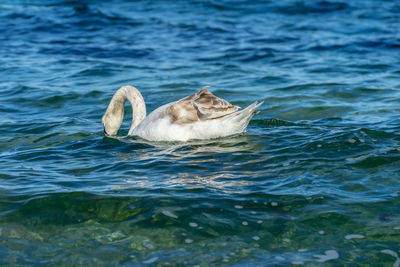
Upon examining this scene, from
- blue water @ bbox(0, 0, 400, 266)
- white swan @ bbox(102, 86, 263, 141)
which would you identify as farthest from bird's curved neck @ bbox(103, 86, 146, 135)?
white swan @ bbox(102, 86, 263, 141)

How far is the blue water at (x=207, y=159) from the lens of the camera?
5363 millimetres

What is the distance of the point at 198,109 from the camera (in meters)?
8.78

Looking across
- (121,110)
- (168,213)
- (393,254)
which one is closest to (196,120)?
(121,110)

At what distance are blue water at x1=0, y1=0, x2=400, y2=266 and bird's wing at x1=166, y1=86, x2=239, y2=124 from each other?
0.40m

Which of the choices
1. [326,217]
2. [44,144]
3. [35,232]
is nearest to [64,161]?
[44,144]

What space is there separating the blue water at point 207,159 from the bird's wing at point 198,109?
0.40 metres

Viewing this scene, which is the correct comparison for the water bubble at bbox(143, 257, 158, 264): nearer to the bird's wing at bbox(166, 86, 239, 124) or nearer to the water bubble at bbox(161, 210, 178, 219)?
the water bubble at bbox(161, 210, 178, 219)

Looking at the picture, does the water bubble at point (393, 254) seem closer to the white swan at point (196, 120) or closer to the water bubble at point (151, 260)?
the water bubble at point (151, 260)

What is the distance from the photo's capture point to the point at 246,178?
684cm

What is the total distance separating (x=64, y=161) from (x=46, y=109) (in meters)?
4.06

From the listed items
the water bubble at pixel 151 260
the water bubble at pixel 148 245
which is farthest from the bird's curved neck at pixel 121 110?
the water bubble at pixel 151 260

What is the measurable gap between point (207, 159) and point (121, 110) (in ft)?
11.0

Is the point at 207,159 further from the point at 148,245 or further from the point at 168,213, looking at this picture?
the point at 148,245

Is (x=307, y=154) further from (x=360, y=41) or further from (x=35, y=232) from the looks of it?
(x=360, y=41)
